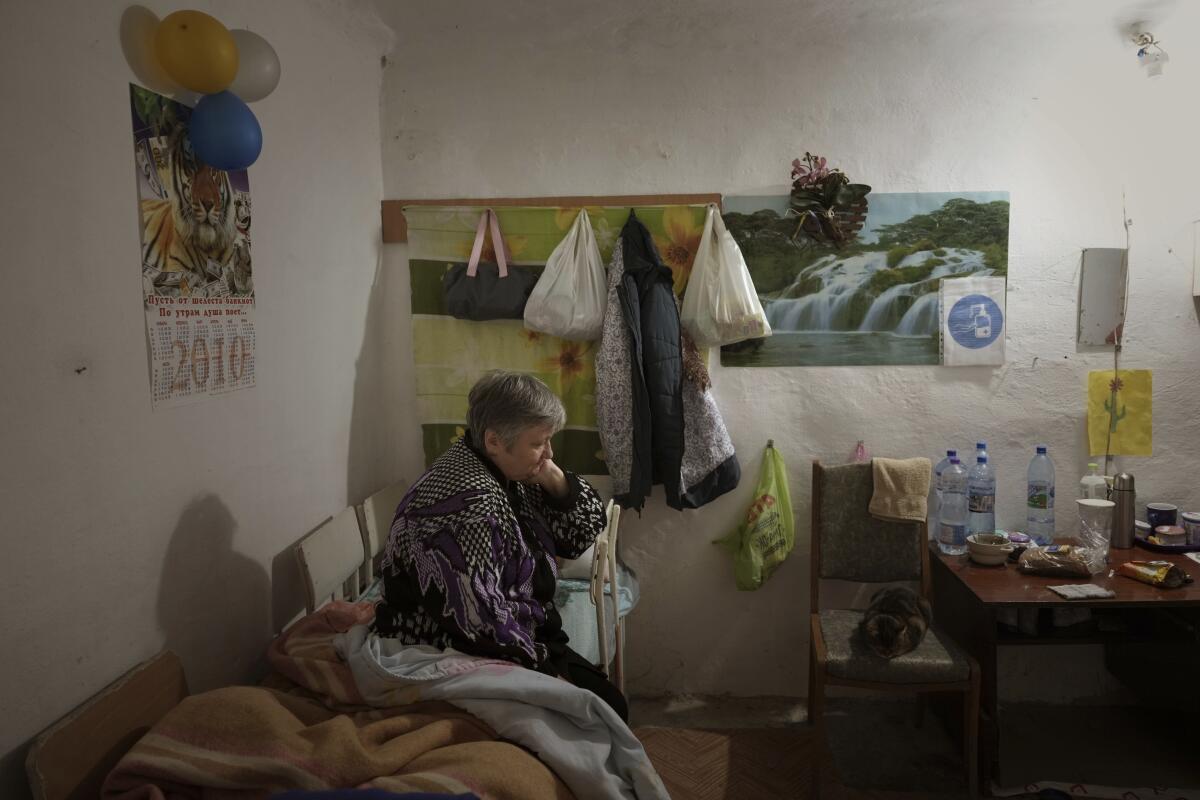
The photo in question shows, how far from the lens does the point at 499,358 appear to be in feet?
9.53

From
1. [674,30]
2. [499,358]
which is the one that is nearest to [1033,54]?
[674,30]

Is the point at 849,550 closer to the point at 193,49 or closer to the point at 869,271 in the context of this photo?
the point at 869,271

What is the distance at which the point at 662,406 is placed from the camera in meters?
2.69

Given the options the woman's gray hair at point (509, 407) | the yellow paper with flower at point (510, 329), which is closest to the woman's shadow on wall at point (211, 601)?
the woman's gray hair at point (509, 407)

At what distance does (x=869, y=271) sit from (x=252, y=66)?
6.79 feet

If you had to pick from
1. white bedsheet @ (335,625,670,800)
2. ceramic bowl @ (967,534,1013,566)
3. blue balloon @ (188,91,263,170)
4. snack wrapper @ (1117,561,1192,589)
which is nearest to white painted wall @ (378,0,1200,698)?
ceramic bowl @ (967,534,1013,566)

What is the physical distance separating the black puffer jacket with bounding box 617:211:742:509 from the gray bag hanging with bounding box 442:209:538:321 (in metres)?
0.37

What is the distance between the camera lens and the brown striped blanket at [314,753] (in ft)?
4.41

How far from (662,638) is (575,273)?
4.75 feet

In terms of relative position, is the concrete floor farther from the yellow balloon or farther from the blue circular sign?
the yellow balloon

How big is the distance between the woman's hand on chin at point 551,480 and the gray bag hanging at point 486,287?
863mm

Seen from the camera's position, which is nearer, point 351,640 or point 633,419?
point 351,640

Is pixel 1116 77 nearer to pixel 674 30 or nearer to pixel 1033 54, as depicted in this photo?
pixel 1033 54

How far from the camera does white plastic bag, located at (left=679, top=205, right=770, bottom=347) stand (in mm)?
2662
